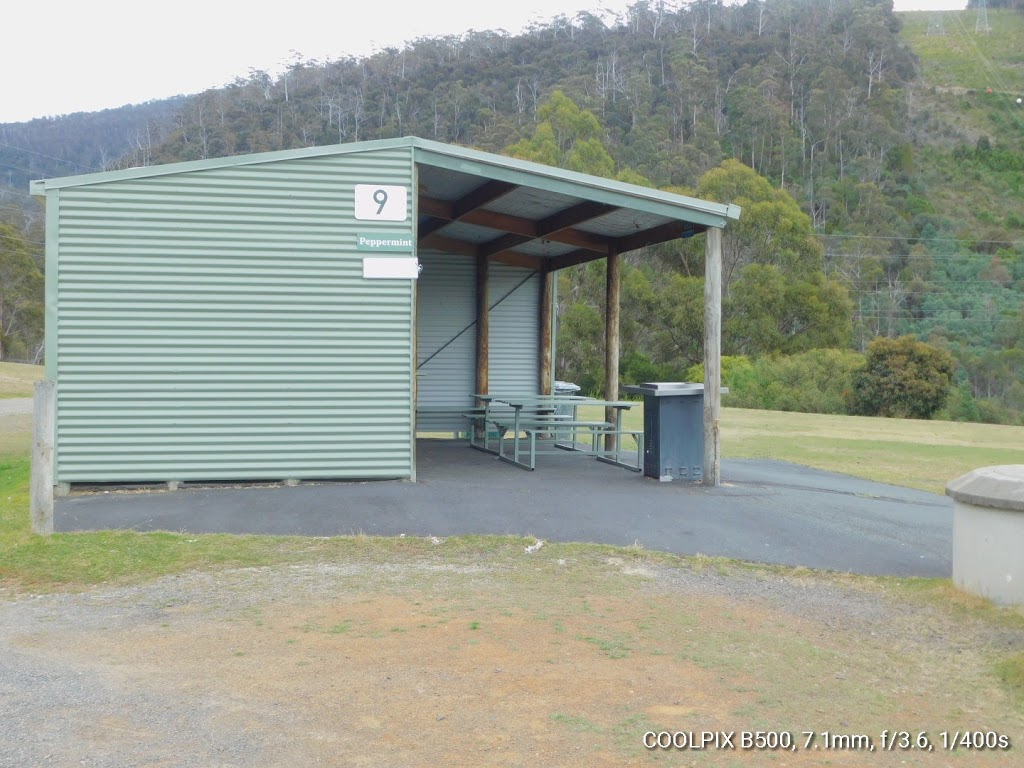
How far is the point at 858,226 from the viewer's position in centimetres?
6400

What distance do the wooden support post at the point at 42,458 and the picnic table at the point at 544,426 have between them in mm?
5436

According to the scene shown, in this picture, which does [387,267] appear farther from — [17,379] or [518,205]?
[17,379]

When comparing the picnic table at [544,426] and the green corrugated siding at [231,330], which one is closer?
the green corrugated siding at [231,330]

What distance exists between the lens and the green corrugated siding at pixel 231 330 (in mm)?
10297

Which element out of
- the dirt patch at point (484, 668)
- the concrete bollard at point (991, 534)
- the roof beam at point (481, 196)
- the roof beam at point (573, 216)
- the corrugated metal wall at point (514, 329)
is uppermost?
the roof beam at point (481, 196)

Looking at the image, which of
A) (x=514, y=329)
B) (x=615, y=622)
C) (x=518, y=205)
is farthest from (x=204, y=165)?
(x=514, y=329)

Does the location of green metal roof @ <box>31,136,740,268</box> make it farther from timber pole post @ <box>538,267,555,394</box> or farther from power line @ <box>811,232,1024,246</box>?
power line @ <box>811,232,1024,246</box>

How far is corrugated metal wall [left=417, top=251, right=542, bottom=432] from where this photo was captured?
55.8ft

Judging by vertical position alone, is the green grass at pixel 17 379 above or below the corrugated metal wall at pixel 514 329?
below

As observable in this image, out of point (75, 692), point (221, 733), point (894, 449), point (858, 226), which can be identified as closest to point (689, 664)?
point (221, 733)

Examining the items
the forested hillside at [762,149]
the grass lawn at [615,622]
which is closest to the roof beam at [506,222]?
the grass lawn at [615,622]

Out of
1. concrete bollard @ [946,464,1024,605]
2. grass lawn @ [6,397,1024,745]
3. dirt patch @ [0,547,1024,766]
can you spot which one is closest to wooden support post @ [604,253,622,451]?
grass lawn @ [6,397,1024,745]

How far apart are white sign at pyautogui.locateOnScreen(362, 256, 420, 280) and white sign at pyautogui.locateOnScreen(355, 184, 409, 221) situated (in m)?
0.40

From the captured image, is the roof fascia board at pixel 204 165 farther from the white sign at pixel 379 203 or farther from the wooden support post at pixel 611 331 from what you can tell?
the wooden support post at pixel 611 331
